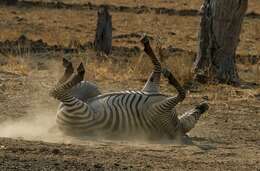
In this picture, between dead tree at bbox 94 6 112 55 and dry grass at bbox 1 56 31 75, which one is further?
dead tree at bbox 94 6 112 55

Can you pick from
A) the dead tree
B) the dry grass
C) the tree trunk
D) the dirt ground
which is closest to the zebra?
the dirt ground

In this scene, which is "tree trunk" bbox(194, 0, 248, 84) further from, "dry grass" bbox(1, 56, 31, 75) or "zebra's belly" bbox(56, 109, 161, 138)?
"zebra's belly" bbox(56, 109, 161, 138)

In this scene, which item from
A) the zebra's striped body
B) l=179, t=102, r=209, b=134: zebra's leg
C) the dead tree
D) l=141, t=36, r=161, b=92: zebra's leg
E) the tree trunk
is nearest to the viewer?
the zebra's striped body

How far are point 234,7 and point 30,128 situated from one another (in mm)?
5782

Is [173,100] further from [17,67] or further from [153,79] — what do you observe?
[17,67]

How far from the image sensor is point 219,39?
13.9 metres

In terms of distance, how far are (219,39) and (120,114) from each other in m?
5.68

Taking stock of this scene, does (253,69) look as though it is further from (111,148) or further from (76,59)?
(111,148)

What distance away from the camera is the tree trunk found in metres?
13.7

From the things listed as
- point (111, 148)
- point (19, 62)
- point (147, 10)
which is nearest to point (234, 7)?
point (19, 62)

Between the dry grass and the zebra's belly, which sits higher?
the zebra's belly

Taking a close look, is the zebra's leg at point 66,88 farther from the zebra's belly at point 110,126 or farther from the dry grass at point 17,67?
the dry grass at point 17,67

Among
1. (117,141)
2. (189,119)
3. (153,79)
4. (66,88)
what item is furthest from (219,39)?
Answer: (66,88)

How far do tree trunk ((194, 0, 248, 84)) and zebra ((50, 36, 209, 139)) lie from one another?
4.96 meters
